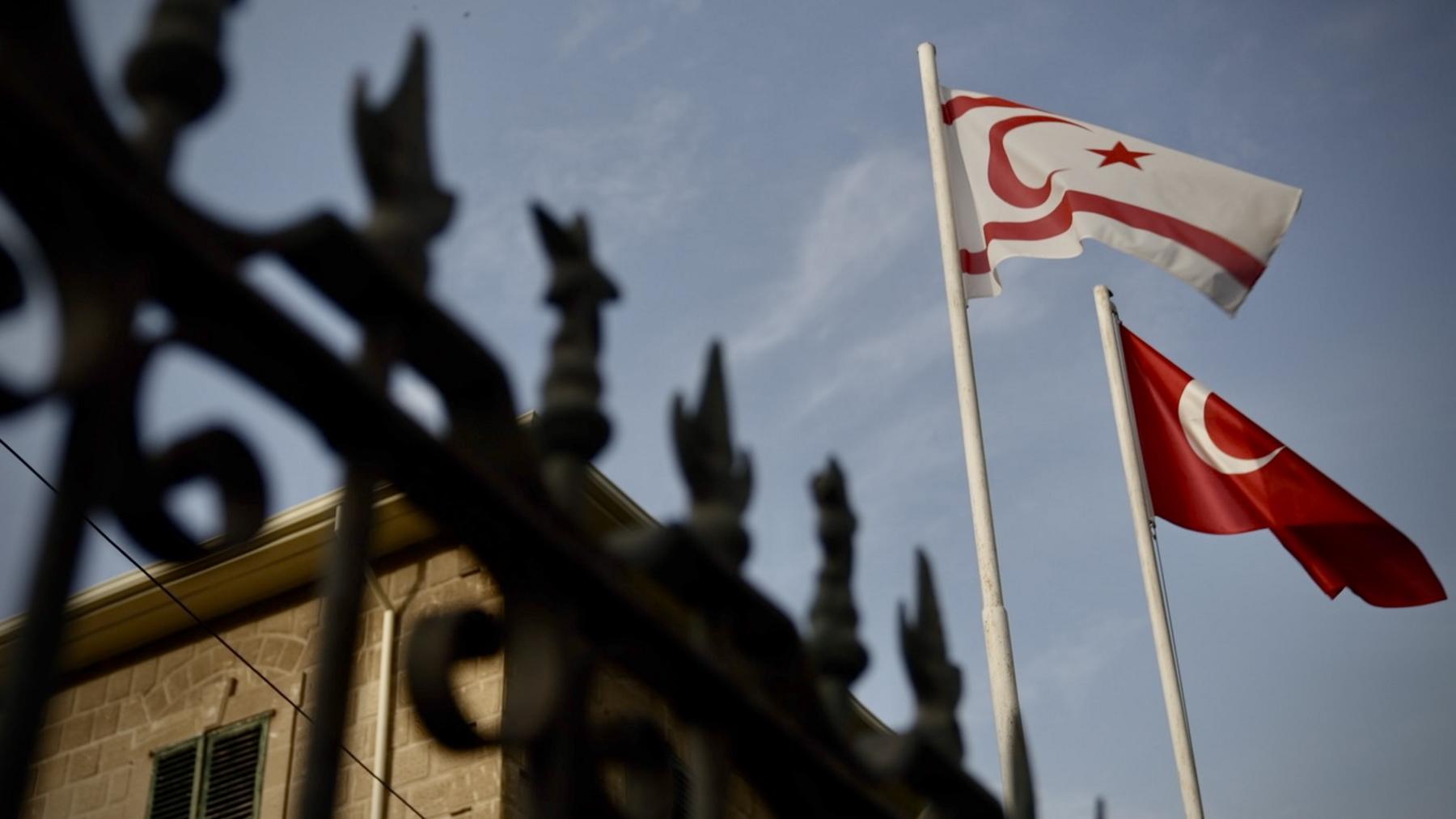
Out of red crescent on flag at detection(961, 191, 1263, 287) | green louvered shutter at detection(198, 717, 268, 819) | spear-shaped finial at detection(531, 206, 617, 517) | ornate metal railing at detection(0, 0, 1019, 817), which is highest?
red crescent on flag at detection(961, 191, 1263, 287)

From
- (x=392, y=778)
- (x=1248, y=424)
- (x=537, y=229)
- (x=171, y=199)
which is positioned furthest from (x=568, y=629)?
(x=1248, y=424)

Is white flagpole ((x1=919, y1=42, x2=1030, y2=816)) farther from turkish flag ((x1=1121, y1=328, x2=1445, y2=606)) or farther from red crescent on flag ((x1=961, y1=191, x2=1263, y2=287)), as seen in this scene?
turkish flag ((x1=1121, y1=328, x2=1445, y2=606))

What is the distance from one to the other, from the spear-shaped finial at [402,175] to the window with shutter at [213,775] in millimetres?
8447

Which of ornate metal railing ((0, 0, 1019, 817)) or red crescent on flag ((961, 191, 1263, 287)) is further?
red crescent on flag ((961, 191, 1263, 287))

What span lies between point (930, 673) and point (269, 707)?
8.22 meters

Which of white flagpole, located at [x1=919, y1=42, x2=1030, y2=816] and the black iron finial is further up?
white flagpole, located at [x1=919, y1=42, x2=1030, y2=816]

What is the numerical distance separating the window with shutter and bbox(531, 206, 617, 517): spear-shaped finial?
8.27 m

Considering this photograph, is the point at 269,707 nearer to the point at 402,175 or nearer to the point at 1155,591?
the point at 1155,591

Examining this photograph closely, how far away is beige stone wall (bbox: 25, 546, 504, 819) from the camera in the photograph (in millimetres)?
8844

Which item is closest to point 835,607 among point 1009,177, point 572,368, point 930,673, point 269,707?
point 930,673

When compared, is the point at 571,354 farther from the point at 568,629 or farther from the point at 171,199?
the point at 171,199

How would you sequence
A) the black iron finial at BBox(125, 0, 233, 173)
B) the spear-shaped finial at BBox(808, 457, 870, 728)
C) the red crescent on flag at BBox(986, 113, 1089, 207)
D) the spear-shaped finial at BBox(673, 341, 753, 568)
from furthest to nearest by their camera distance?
the red crescent on flag at BBox(986, 113, 1089, 207) < the spear-shaped finial at BBox(808, 457, 870, 728) < the spear-shaped finial at BBox(673, 341, 753, 568) < the black iron finial at BBox(125, 0, 233, 173)

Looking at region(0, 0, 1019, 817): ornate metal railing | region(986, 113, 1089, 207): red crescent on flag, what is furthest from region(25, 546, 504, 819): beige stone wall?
region(0, 0, 1019, 817): ornate metal railing

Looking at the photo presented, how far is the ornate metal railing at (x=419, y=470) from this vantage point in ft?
4.00
